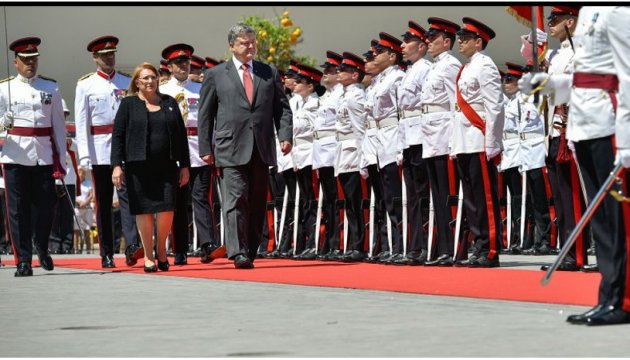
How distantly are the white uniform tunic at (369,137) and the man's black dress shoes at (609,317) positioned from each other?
6.29m

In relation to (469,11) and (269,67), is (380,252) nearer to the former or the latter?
(269,67)

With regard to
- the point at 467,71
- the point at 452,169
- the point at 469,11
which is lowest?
the point at 452,169

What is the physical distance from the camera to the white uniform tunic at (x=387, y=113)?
13000 mm

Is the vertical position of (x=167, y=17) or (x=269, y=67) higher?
(x=167, y=17)

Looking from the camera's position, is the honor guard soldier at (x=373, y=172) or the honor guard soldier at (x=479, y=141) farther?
the honor guard soldier at (x=373, y=172)

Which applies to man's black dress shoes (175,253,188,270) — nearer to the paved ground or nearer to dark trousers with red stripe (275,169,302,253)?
dark trousers with red stripe (275,169,302,253)

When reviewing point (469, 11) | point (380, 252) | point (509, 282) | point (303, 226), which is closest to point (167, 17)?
point (469, 11)

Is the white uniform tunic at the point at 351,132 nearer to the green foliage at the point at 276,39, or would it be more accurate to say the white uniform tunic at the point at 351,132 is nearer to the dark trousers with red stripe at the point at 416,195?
the dark trousers with red stripe at the point at 416,195

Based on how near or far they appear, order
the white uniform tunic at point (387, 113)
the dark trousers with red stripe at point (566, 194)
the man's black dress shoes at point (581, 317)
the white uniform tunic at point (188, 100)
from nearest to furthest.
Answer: the man's black dress shoes at point (581, 317), the dark trousers with red stripe at point (566, 194), the white uniform tunic at point (387, 113), the white uniform tunic at point (188, 100)

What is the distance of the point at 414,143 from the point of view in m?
12.5

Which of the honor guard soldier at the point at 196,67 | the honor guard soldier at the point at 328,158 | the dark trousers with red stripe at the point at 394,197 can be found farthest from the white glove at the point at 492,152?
the honor guard soldier at the point at 196,67

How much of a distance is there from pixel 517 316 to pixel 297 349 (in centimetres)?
163

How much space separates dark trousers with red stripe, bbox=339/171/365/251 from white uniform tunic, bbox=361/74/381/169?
1.54 ft

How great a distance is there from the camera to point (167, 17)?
24.9 m
